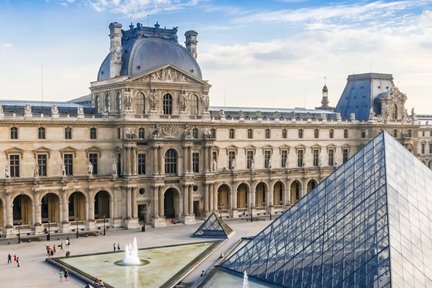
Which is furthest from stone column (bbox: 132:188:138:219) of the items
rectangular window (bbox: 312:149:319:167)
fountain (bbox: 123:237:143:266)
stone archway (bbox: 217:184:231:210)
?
rectangular window (bbox: 312:149:319:167)

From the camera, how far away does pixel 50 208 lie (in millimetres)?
55438

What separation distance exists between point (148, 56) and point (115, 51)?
3251mm

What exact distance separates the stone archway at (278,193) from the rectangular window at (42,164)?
26.2 meters

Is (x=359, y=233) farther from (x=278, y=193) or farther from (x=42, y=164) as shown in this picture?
(x=278, y=193)

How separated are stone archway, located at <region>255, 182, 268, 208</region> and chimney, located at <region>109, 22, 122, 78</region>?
20453mm

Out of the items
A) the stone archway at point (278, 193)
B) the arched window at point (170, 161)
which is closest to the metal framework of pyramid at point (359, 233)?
the arched window at point (170, 161)

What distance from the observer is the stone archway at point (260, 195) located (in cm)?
6806

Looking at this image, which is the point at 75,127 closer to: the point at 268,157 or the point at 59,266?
the point at 59,266

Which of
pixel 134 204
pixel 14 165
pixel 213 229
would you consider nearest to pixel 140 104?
pixel 134 204

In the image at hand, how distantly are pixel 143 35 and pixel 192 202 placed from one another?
55.7 feet

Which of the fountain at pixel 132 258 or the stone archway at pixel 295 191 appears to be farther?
the stone archway at pixel 295 191

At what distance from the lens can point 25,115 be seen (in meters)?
53.1

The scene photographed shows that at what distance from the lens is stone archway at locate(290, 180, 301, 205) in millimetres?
70500

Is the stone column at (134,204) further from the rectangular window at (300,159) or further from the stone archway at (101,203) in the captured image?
Result: the rectangular window at (300,159)
